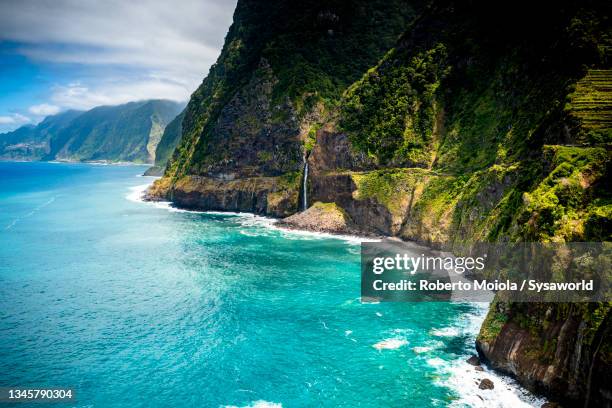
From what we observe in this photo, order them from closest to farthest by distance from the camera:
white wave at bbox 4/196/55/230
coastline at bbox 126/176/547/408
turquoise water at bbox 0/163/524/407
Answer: coastline at bbox 126/176/547/408
turquoise water at bbox 0/163/524/407
white wave at bbox 4/196/55/230

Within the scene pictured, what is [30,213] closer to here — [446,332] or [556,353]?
[446,332]

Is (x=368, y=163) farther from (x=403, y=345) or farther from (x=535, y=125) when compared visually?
(x=403, y=345)

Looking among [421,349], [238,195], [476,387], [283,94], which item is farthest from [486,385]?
[283,94]

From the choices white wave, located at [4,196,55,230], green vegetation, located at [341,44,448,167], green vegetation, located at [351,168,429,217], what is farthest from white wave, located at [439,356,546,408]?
white wave, located at [4,196,55,230]

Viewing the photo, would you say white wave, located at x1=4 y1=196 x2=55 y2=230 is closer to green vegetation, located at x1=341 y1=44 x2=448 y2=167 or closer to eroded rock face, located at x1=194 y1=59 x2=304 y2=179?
eroded rock face, located at x1=194 y1=59 x2=304 y2=179

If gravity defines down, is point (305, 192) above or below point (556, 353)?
above

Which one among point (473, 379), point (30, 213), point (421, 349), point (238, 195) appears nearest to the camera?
point (473, 379)

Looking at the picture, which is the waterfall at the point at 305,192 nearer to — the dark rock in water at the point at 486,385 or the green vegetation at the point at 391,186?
the green vegetation at the point at 391,186

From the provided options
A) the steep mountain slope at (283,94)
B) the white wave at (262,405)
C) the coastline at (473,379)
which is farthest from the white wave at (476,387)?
the steep mountain slope at (283,94)
